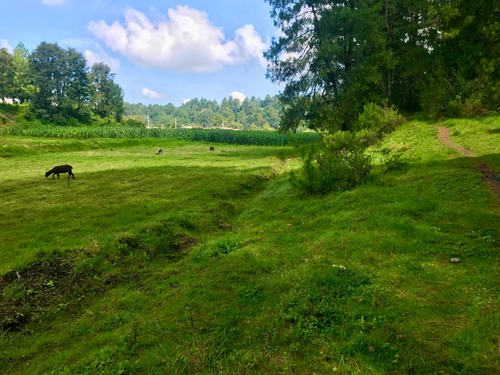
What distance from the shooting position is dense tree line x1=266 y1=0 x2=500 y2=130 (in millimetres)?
23750

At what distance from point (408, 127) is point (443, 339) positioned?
19.6 metres

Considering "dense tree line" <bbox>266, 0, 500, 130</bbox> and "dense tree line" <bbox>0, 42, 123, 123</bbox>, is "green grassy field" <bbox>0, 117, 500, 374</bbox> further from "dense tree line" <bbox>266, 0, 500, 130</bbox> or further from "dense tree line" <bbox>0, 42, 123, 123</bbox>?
"dense tree line" <bbox>0, 42, 123, 123</bbox>

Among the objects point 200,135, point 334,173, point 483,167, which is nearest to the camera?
point 483,167

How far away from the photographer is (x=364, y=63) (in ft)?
83.3

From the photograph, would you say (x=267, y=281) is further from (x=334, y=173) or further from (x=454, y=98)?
(x=454, y=98)

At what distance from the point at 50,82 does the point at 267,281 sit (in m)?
92.5

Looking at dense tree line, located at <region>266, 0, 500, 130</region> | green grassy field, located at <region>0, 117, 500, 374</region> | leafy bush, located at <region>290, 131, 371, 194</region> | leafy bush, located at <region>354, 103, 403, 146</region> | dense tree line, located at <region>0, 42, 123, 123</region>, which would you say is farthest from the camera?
dense tree line, located at <region>0, 42, 123, 123</region>

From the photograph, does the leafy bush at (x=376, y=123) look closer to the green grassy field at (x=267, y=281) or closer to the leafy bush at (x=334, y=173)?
the green grassy field at (x=267, y=281)

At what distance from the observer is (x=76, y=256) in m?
7.97

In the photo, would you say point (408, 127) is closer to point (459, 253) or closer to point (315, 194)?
point (315, 194)

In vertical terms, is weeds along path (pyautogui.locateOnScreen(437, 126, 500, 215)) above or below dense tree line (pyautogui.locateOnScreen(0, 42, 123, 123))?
below

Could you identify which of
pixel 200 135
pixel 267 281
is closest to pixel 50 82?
pixel 200 135

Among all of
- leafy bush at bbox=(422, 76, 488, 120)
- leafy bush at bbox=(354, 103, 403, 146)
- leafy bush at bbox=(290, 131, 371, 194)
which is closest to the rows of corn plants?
leafy bush at bbox=(422, 76, 488, 120)

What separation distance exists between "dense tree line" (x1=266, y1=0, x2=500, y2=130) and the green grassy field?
45.2 feet
